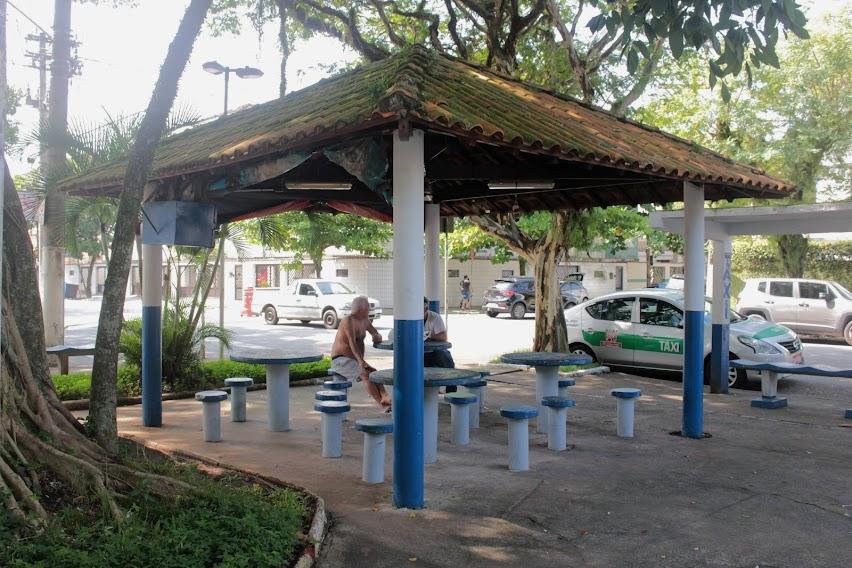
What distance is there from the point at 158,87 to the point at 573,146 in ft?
10.7

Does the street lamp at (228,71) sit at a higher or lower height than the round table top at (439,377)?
higher

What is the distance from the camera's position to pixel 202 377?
1161 cm

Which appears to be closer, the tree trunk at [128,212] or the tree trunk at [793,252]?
the tree trunk at [128,212]

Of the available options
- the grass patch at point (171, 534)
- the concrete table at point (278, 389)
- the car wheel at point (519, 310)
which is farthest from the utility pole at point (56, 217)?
the car wheel at point (519, 310)

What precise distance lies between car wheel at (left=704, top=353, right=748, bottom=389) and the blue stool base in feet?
5.08

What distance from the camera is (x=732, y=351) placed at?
39.7 feet

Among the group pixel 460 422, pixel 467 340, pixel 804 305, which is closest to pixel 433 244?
pixel 460 422

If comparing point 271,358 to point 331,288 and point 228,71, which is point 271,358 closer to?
point 228,71

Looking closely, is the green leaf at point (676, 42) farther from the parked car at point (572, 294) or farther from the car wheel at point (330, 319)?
the parked car at point (572, 294)

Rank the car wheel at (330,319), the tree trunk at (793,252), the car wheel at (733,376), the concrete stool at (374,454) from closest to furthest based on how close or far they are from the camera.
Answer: the concrete stool at (374,454) → the car wheel at (733,376) → the tree trunk at (793,252) → the car wheel at (330,319)

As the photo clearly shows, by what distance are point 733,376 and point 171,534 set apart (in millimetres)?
10019

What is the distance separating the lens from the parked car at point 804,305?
65.0 ft

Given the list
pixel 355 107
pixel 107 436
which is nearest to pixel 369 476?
pixel 107 436

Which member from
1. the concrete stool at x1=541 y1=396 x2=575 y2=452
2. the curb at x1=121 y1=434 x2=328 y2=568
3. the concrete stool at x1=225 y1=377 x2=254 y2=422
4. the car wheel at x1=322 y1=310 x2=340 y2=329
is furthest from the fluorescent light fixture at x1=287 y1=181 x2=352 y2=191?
the car wheel at x1=322 y1=310 x2=340 y2=329
